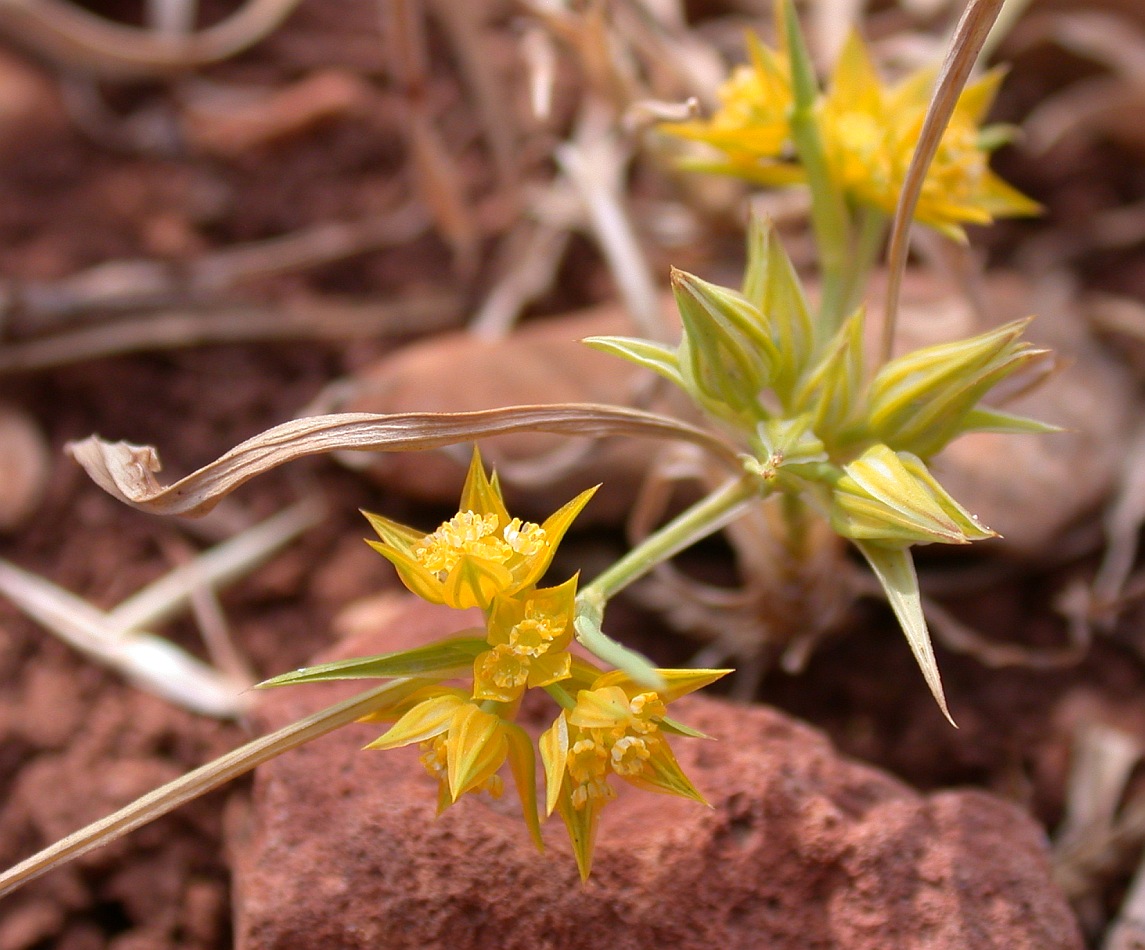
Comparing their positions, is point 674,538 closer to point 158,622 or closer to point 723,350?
point 723,350

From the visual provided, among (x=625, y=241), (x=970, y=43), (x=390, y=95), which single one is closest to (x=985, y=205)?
(x=970, y=43)

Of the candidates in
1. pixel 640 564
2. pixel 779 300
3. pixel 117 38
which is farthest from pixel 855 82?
pixel 117 38

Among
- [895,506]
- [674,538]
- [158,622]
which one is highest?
[895,506]

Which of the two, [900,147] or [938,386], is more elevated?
[900,147]

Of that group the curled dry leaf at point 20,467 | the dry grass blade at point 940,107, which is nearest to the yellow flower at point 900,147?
the dry grass blade at point 940,107

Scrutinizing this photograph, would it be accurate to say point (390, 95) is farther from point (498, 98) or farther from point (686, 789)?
point (686, 789)

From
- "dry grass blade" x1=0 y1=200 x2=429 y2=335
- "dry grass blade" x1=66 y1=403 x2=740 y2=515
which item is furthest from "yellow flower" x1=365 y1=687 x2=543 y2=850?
"dry grass blade" x1=0 y1=200 x2=429 y2=335

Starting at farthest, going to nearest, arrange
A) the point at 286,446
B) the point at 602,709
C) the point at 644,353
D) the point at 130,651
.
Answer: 1. the point at 130,651
2. the point at 644,353
3. the point at 286,446
4. the point at 602,709

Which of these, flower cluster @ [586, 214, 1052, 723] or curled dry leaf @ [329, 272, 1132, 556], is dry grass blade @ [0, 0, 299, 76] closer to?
curled dry leaf @ [329, 272, 1132, 556]

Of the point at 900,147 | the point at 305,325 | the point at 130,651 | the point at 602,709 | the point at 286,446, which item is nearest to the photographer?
the point at 602,709
